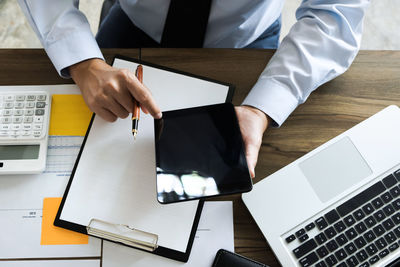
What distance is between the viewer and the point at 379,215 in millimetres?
578

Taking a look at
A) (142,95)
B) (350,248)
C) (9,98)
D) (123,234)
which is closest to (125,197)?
(123,234)

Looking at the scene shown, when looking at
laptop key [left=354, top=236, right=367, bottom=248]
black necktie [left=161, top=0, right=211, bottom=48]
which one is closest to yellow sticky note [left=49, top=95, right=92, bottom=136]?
black necktie [left=161, top=0, right=211, bottom=48]

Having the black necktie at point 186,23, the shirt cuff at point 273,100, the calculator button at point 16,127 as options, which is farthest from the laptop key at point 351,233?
the calculator button at point 16,127

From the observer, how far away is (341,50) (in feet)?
2.15

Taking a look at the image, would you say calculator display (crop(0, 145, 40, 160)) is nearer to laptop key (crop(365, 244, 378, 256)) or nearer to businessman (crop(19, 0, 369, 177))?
businessman (crop(19, 0, 369, 177))

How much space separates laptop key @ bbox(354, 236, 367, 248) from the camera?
563 mm

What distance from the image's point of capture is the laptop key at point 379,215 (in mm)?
577

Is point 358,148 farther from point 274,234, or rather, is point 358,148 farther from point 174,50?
point 174,50

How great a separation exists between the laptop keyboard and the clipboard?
189 mm

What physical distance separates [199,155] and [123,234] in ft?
0.57

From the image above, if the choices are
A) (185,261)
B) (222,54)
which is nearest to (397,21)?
(222,54)

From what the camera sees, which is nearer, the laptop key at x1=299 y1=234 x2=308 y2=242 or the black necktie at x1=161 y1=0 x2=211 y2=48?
the laptop key at x1=299 y1=234 x2=308 y2=242

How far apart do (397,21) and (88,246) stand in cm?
156

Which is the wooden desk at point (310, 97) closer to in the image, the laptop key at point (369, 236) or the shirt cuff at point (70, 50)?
the shirt cuff at point (70, 50)
